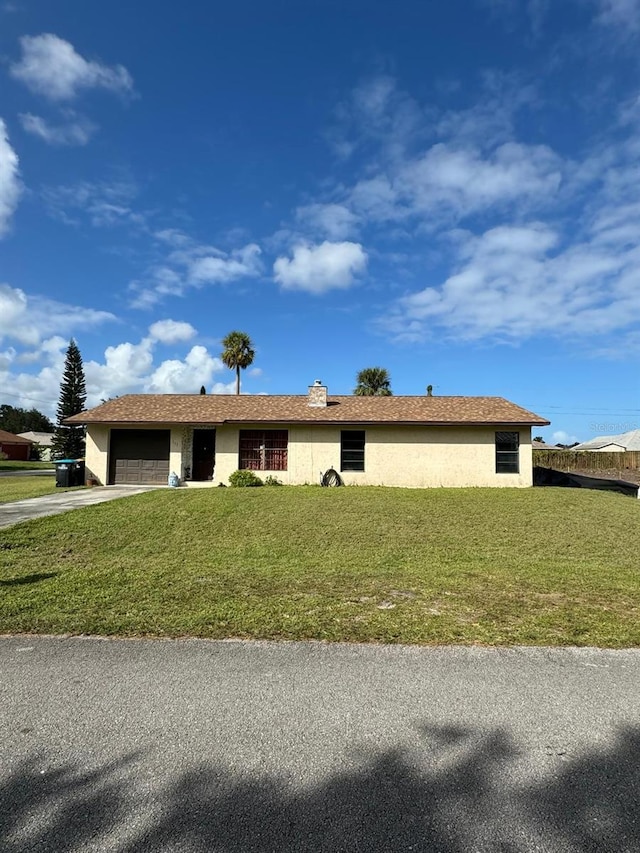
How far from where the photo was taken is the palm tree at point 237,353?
4131 cm

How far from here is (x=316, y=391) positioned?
21.3m

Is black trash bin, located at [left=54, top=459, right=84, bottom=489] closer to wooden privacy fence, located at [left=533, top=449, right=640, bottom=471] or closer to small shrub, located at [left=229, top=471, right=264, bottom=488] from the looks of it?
small shrub, located at [left=229, top=471, right=264, bottom=488]

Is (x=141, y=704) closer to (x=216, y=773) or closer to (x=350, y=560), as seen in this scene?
(x=216, y=773)

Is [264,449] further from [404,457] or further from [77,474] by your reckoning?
[77,474]

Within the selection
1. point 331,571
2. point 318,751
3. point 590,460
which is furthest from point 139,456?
point 590,460

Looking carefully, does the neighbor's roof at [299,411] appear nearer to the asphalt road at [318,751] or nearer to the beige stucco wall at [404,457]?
the beige stucco wall at [404,457]

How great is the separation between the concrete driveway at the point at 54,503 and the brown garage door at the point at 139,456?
1.69 meters

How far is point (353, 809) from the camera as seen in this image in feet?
7.25

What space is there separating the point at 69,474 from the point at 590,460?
28510 mm

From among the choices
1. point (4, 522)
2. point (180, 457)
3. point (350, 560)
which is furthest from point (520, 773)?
point (180, 457)

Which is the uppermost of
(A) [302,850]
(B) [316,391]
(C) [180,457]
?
(B) [316,391]

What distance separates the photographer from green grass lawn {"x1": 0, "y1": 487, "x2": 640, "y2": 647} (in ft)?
15.4

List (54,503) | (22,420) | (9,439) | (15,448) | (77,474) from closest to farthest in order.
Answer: (54,503)
(77,474)
(9,439)
(15,448)
(22,420)

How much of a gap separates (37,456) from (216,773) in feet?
198
